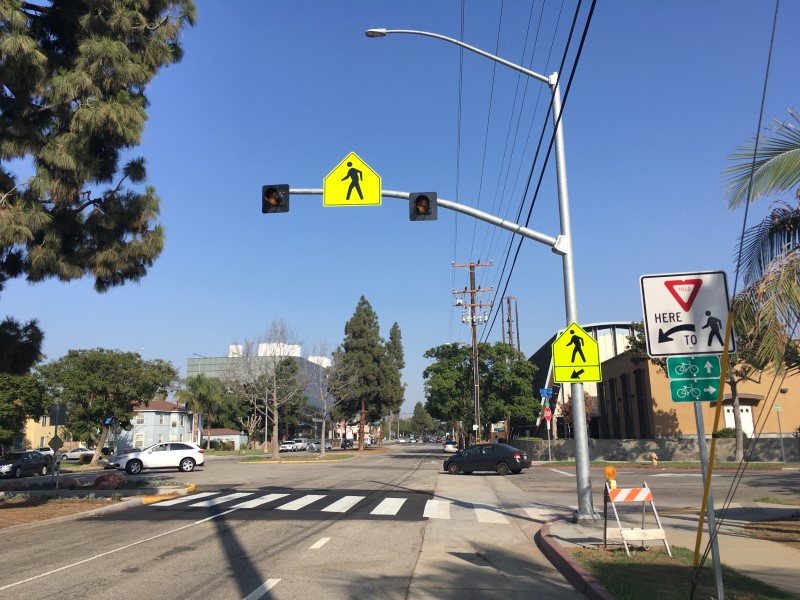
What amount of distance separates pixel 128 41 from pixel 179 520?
10.9 metres

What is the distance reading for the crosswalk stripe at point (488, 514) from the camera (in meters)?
13.9

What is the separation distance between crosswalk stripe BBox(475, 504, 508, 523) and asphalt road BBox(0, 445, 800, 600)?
9cm

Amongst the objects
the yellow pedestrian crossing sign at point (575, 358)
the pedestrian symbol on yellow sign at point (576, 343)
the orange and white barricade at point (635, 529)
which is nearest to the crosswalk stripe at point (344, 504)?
the yellow pedestrian crossing sign at point (575, 358)

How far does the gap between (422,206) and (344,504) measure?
855cm

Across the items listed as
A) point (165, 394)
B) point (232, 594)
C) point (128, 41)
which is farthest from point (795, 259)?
point (165, 394)

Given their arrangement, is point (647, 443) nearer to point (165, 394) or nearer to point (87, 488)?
point (87, 488)

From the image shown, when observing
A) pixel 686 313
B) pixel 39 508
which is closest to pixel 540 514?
pixel 686 313

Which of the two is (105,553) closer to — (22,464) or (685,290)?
(685,290)

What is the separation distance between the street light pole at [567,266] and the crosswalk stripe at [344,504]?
6.03 meters

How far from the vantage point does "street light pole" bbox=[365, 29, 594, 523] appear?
1212 cm

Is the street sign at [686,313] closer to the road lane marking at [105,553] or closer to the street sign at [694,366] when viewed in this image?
the street sign at [694,366]

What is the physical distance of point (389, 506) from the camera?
642 inches

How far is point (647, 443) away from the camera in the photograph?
37.1 metres

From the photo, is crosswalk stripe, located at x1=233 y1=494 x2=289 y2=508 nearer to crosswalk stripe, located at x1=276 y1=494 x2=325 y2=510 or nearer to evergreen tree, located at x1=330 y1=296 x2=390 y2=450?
crosswalk stripe, located at x1=276 y1=494 x2=325 y2=510
